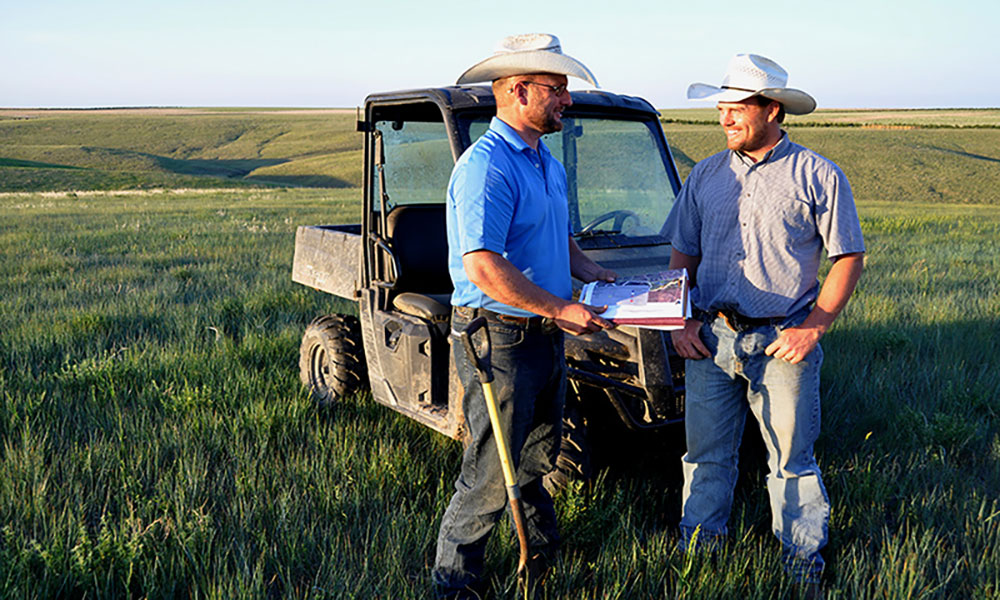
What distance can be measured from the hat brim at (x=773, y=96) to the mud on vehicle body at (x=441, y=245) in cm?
115

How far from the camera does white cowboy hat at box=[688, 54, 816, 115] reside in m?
3.15

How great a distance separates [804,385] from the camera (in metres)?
3.27

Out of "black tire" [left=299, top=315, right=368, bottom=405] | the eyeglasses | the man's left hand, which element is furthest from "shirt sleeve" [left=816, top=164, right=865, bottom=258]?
"black tire" [left=299, top=315, right=368, bottom=405]

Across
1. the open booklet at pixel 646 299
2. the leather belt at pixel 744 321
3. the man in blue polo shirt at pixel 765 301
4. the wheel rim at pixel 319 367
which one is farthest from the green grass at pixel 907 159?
the open booklet at pixel 646 299

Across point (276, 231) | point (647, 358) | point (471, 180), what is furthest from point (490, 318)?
point (276, 231)

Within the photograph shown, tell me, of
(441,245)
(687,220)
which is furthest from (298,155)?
(687,220)

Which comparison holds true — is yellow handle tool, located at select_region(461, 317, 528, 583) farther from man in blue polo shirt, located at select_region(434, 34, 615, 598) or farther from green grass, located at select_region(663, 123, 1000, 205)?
green grass, located at select_region(663, 123, 1000, 205)

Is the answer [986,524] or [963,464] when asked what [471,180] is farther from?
[963,464]

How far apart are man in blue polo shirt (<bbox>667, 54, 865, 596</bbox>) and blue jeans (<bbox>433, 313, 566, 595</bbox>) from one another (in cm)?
69

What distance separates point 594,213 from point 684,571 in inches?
90.5

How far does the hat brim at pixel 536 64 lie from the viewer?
9.23 ft

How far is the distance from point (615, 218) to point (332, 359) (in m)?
2.20

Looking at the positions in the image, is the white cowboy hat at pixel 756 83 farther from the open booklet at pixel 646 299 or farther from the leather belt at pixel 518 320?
the leather belt at pixel 518 320

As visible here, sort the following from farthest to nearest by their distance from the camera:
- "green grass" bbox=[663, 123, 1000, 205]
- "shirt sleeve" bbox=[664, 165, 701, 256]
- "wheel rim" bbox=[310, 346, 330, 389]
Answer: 1. "green grass" bbox=[663, 123, 1000, 205]
2. "wheel rim" bbox=[310, 346, 330, 389]
3. "shirt sleeve" bbox=[664, 165, 701, 256]
